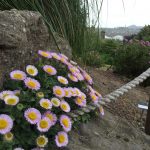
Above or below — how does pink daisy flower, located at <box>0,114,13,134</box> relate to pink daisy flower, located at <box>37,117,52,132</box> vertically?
above

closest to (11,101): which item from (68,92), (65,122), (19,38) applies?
(65,122)

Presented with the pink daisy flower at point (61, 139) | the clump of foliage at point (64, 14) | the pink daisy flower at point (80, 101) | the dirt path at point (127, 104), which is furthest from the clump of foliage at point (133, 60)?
the pink daisy flower at point (61, 139)

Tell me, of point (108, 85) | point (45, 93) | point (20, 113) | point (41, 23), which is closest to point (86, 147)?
point (45, 93)

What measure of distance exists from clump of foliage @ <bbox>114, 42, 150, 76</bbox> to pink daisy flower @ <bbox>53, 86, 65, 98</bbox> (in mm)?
4231

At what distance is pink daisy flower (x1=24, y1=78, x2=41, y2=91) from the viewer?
7.73 feet

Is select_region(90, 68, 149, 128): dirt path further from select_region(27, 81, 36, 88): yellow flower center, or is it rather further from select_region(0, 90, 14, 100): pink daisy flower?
select_region(0, 90, 14, 100): pink daisy flower

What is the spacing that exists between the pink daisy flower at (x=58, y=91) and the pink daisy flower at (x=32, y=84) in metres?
0.12

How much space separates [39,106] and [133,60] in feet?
15.0

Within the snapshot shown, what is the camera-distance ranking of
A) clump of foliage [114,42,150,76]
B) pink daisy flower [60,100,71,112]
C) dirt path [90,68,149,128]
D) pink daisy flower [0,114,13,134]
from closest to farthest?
pink daisy flower [0,114,13,134] → pink daisy flower [60,100,71,112] → dirt path [90,68,149,128] → clump of foliage [114,42,150,76]

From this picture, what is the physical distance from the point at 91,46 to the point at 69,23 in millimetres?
508

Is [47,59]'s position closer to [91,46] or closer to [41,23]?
[41,23]

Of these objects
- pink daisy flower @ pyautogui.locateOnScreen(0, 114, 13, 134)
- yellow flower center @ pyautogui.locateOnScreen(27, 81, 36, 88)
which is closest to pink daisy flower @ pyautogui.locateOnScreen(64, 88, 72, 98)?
yellow flower center @ pyautogui.locateOnScreen(27, 81, 36, 88)

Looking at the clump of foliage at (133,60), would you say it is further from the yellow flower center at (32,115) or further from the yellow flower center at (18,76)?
the yellow flower center at (32,115)

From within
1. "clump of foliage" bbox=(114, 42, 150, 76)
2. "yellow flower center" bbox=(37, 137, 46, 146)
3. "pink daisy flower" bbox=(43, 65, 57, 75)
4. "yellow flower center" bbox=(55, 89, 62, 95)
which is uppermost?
"pink daisy flower" bbox=(43, 65, 57, 75)
